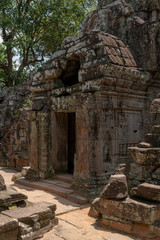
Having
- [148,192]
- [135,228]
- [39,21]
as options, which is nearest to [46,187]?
[135,228]

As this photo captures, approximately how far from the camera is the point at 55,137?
8.48 m

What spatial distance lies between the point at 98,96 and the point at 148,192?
2.97 m

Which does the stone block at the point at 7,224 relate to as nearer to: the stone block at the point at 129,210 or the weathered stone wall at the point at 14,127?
the stone block at the point at 129,210

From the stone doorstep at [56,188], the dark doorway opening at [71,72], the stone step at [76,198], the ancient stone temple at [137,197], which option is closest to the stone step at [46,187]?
the stone doorstep at [56,188]

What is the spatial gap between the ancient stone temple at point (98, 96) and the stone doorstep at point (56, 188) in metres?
0.27

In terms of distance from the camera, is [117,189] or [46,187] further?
[46,187]

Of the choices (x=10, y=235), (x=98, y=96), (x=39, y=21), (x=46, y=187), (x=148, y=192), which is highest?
(x=39, y=21)

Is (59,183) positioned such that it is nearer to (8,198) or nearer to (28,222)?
(8,198)

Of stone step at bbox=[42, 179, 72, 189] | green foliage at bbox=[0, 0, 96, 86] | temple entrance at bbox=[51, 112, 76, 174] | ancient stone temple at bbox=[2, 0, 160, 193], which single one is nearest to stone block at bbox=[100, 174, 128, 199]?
ancient stone temple at bbox=[2, 0, 160, 193]

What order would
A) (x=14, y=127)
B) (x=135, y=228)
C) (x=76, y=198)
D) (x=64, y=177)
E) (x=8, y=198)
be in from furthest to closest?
(x=14, y=127), (x=64, y=177), (x=76, y=198), (x=8, y=198), (x=135, y=228)

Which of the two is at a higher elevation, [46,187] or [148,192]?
[148,192]

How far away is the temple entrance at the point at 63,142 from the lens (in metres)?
8.49

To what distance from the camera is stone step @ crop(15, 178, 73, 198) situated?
6.90 m

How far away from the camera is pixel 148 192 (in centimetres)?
444
